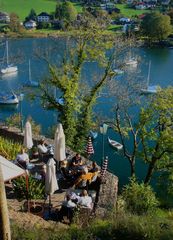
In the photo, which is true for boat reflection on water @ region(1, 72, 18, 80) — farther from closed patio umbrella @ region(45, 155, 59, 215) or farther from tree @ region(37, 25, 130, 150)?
closed patio umbrella @ region(45, 155, 59, 215)

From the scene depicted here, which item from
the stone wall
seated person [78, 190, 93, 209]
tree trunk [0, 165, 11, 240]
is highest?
tree trunk [0, 165, 11, 240]

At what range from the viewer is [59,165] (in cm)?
1527

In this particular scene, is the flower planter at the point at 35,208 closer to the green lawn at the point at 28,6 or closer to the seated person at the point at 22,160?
the seated person at the point at 22,160

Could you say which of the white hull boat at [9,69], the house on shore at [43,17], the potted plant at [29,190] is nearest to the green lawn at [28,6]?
the house on shore at [43,17]

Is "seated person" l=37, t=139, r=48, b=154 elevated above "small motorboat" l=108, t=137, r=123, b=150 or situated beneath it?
elevated above

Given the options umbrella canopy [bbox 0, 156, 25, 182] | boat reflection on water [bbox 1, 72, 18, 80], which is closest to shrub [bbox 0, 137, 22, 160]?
umbrella canopy [bbox 0, 156, 25, 182]

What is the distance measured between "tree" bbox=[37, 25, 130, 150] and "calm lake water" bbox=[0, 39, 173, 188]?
2128mm

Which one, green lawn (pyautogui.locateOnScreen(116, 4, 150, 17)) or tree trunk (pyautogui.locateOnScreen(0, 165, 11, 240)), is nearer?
tree trunk (pyautogui.locateOnScreen(0, 165, 11, 240))

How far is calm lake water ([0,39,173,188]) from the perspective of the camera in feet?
101

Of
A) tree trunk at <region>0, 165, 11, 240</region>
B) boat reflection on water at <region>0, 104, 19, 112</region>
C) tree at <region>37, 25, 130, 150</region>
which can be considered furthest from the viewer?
boat reflection on water at <region>0, 104, 19, 112</region>

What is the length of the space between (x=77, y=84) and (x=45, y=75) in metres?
3.03

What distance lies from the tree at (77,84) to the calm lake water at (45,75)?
213cm

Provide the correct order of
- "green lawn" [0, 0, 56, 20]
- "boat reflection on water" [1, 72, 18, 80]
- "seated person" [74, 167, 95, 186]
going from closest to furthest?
"seated person" [74, 167, 95, 186], "boat reflection on water" [1, 72, 18, 80], "green lawn" [0, 0, 56, 20]

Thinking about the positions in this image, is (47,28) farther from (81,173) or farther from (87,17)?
(81,173)
